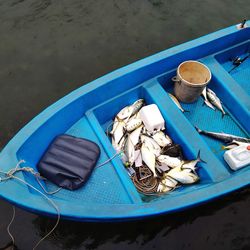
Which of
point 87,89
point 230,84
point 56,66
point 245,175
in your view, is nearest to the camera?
point 245,175

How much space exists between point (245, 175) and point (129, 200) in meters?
1.69

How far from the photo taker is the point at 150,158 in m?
4.72

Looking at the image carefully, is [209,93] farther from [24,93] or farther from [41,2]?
[41,2]

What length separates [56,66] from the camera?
23.2 ft

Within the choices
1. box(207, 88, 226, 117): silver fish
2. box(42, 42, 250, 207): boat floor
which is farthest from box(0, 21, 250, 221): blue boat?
box(207, 88, 226, 117): silver fish

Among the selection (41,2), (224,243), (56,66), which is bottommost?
(224,243)

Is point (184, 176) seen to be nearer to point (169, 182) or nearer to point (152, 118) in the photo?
point (169, 182)

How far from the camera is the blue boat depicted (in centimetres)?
395

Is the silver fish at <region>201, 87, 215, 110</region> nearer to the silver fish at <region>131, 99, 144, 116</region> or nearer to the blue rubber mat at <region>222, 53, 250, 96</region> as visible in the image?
the blue rubber mat at <region>222, 53, 250, 96</region>

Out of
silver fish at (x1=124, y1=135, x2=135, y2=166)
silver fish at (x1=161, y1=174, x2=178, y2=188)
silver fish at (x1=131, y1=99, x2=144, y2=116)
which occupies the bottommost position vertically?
silver fish at (x1=161, y1=174, x2=178, y2=188)

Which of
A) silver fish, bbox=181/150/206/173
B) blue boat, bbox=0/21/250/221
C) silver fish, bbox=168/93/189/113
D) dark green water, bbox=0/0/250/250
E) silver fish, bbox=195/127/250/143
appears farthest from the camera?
silver fish, bbox=168/93/189/113

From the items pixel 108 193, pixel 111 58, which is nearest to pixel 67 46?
pixel 111 58

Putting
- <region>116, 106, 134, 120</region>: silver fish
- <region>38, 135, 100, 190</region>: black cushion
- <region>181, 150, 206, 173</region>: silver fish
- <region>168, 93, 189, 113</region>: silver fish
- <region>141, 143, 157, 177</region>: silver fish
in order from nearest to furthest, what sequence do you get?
<region>38, 135, 100, 190</region>: black cushion → <region>181, 150, 206, 173</region>: silver fish → <region>141, 143, 157, 177</region>: silver fish → <region>116, 106, 134, 120</region>: silver fish → <region>168, 93, 189, 113</region>: silver fish

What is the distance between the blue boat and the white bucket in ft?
0.56
